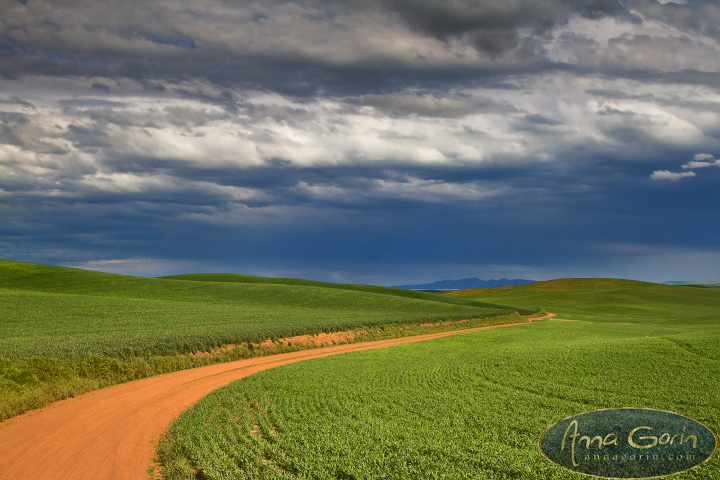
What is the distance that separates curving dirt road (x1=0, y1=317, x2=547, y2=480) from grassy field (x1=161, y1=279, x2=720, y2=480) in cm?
110

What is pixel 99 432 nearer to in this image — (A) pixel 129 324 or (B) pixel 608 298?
(A) pixel 129 324

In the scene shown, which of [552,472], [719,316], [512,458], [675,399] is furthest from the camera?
[719,316]

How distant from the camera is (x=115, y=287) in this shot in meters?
73.6

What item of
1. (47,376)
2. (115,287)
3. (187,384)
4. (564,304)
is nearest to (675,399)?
(187,384)

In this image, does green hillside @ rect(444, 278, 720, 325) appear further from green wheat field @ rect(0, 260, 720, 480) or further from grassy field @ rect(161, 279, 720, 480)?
grassy field @ rect(161, 279, 720, 480)

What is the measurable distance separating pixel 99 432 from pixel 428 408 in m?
10.8

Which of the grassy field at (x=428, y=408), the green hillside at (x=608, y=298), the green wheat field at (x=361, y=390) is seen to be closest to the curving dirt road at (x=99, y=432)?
the green wheat field at (x=361, y=390)

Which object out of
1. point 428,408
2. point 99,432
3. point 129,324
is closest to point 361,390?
point 428,408

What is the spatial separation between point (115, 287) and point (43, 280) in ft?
37.8

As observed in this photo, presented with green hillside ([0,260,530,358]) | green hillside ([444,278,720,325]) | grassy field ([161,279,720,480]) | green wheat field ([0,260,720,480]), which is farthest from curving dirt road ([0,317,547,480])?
green hillside ([444,278,720,325])

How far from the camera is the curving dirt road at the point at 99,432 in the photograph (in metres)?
13.0

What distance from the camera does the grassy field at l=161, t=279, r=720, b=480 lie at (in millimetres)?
11562

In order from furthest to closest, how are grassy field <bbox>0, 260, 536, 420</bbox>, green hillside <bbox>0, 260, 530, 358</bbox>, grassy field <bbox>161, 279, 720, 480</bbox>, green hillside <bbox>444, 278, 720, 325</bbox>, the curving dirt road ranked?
green hillside <bbox>444, 278, 720, 325</bbox>, green hillside <bbox>0, 260, 530, 358</bbox>, grassy field <bbox>0, 260, 536, 420</bbox>, the curving dirt road, grassy field <bbox>161, 279, 720, 480</bbox>

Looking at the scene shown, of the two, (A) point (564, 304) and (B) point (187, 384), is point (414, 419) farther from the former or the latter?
(A) point (564, 304)
